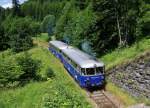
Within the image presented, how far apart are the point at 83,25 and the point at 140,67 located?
61.7 feet

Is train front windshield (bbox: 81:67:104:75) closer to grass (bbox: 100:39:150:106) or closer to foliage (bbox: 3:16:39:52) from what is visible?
grass (bbox: 100:39:150:106)

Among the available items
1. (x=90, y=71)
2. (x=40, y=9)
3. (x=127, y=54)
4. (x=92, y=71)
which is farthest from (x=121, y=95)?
(x=40, y=9)

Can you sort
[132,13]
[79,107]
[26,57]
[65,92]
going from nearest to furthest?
[79,107], [65,92], [26,57], [132,13]

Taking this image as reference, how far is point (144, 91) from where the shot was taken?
26656 millimetres

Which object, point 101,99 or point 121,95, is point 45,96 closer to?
point 101,99

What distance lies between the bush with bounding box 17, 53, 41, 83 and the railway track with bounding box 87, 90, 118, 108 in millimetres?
8114

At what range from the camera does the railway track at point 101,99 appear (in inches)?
1078

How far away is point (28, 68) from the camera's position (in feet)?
120

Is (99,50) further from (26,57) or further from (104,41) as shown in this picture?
(26,57)

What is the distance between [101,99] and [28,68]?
10397mm

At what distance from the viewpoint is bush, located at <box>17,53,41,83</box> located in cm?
3650

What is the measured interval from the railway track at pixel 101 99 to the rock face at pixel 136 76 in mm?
1724

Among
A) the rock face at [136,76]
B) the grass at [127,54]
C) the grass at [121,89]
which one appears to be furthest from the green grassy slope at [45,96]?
the grass at [127,54]

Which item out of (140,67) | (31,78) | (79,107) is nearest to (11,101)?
(31,78)
